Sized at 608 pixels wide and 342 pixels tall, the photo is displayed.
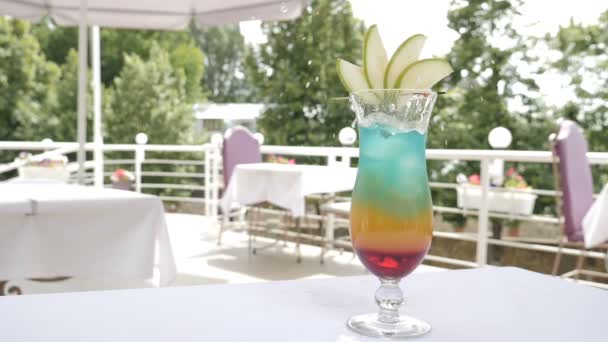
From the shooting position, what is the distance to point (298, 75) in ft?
45.2

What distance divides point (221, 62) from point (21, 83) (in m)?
5.95

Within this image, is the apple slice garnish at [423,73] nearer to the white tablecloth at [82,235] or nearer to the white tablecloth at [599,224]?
the white tablecloth at [82,235]

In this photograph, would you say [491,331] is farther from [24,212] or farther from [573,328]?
[24,212]

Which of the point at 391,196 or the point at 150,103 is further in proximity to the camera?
the point at 150,103

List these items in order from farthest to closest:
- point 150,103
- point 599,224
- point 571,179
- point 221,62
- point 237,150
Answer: point 221,62, point 150,103, point 237,150, point 571,179, point 599,224

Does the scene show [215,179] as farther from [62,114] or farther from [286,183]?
[62,114]

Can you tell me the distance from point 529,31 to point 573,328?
13.7m

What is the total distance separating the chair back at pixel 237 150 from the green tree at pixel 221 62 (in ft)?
43.0

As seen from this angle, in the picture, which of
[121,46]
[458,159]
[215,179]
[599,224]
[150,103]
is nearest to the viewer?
[599,224]

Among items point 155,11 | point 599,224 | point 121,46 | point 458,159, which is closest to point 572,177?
point 599,224

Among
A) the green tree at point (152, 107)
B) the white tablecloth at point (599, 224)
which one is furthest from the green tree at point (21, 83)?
the white tablecloth at point (599, 224)

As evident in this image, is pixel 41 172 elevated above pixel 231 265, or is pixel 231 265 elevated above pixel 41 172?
pixel 41 172

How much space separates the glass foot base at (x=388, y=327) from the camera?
48cm

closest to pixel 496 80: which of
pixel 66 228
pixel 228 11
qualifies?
pixel 228 11
